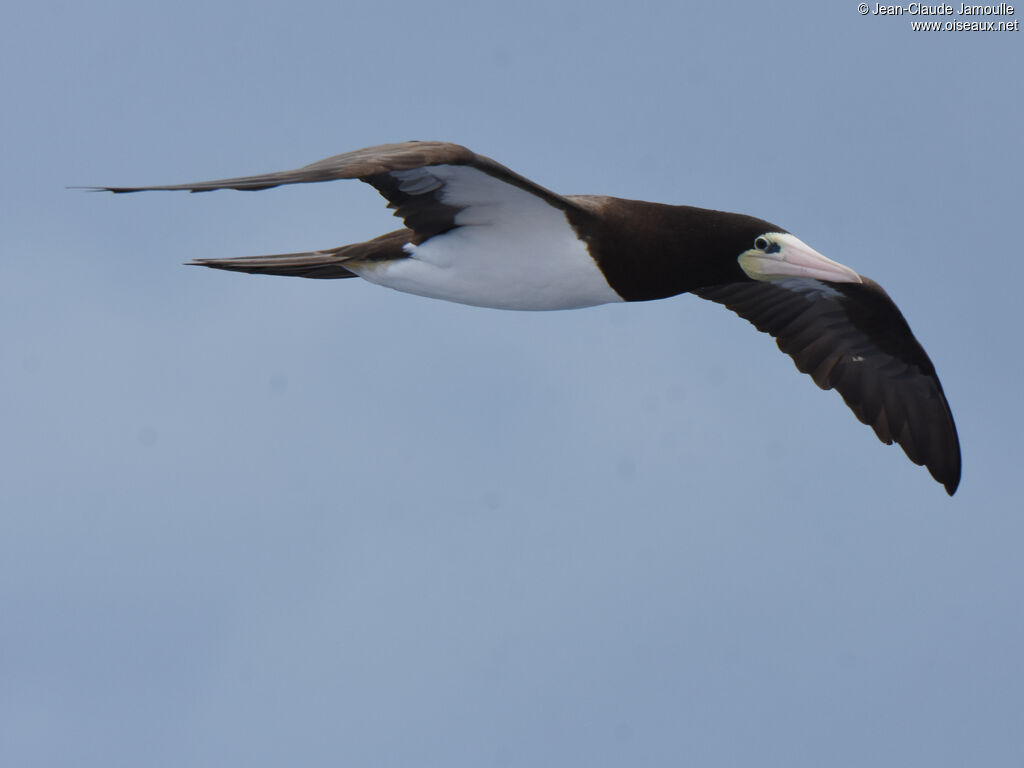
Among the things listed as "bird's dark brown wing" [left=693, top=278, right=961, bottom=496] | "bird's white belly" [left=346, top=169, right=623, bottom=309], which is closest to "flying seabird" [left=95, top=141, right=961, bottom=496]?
"bird's white belly" [left=346, top=169, right=623, bottom=309]

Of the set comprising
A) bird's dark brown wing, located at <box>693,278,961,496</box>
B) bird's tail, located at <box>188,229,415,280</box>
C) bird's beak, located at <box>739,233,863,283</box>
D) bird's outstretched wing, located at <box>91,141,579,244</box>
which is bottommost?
bird's dark brown wing, located at <box>693,278,961,496</box>

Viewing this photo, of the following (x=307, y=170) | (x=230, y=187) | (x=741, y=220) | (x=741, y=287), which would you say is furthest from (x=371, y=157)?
(x=741, y=287)

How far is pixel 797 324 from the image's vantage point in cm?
1296

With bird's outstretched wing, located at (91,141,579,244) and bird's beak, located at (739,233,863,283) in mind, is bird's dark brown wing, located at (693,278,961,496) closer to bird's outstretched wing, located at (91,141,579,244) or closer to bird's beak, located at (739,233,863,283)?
bird's beak, located at (739,233,863,283)

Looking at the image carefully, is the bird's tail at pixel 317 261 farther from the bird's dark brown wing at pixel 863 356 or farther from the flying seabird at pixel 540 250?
the bird's dark brown wing at pixel 863 356

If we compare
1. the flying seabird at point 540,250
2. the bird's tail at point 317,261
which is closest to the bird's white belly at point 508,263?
the flying seabird at point 540,250

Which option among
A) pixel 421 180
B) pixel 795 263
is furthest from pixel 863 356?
pixel 421 180

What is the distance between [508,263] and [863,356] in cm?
366

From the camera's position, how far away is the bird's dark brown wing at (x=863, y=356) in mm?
12648

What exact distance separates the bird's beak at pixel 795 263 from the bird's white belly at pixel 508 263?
1.05 meters

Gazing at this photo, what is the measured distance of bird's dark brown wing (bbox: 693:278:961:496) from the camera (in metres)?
12.6

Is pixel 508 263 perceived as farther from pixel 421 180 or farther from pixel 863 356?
pixel 863 356

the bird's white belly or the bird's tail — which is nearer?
the bird's white belly

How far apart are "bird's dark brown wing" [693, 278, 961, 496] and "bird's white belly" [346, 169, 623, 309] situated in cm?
222
